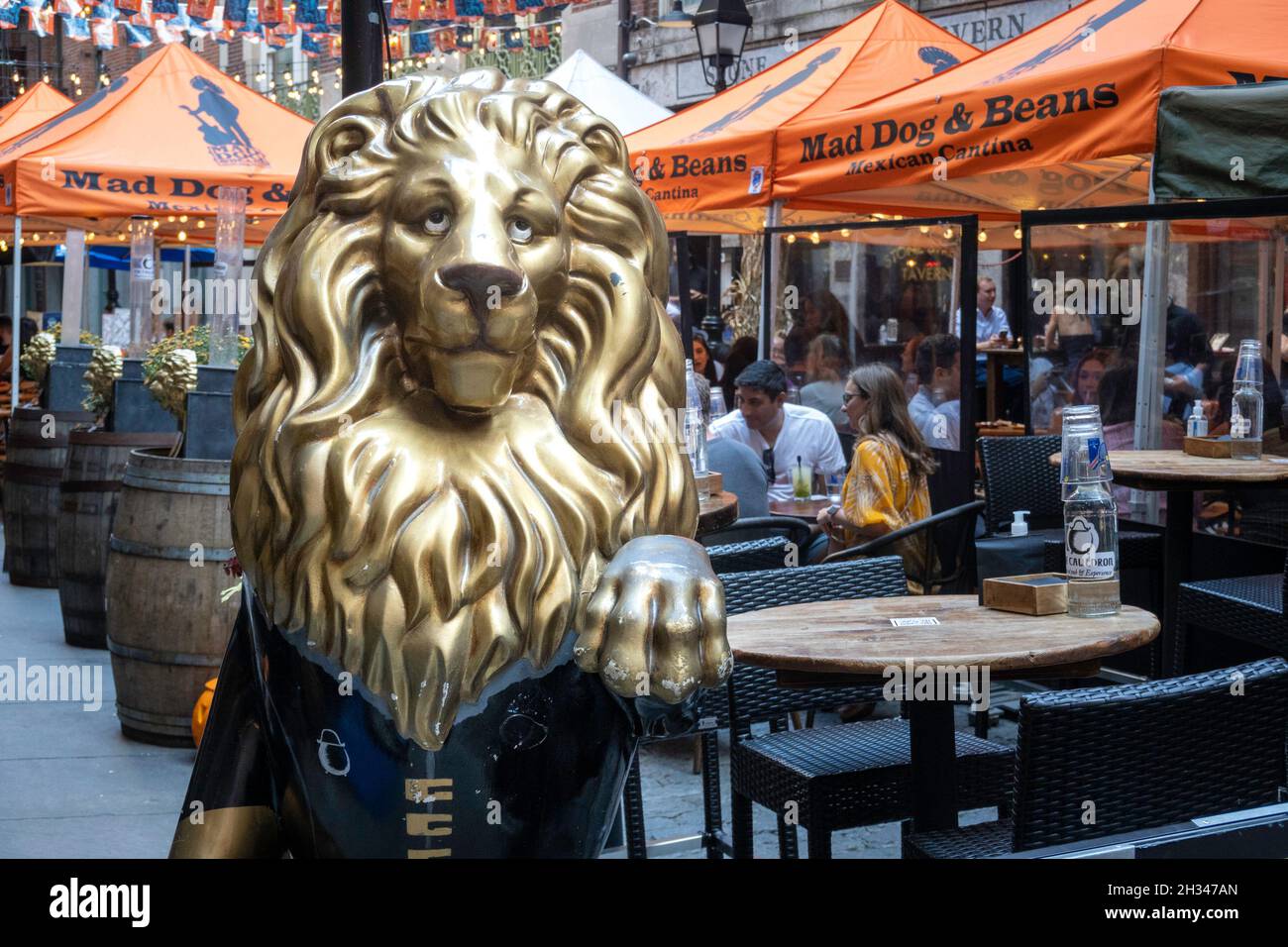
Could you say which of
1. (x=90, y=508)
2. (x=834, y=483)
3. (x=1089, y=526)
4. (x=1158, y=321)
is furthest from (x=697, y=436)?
(x=90, y=508)

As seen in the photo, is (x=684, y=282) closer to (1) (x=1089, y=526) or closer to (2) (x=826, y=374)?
(2) (x=826, y=374)

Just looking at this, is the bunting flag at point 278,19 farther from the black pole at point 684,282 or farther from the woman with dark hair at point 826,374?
the woman with dark hair at point 826,374

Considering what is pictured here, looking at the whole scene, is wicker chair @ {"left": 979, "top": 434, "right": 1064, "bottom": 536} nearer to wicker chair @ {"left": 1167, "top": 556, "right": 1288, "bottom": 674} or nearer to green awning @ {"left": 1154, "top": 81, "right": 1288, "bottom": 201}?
wicker chair @ {"left": 1167, "top": 556, "right": 1288, "bottom": 674}

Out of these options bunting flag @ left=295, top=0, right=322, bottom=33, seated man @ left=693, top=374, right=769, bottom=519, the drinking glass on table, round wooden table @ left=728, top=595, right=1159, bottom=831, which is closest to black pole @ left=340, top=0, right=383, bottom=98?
round wooden table @ left=728, top=595, right=1159, bottom=831

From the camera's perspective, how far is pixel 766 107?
27.9ft

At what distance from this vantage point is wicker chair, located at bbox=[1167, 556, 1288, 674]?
15.2 feet

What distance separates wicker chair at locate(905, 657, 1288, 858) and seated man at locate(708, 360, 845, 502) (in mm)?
4535

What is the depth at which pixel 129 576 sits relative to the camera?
5.44 meters

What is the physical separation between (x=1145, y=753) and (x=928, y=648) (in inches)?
23.6

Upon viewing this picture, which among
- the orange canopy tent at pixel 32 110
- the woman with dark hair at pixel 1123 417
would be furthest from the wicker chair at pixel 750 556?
the orange canopy tent at pixel 32 110

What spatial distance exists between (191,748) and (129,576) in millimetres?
717

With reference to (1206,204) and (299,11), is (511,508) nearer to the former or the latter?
(1206,204)

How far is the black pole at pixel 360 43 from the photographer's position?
3938 millimetres

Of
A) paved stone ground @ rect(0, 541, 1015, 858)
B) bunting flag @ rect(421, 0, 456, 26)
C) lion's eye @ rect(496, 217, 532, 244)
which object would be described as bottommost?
paved stone ground @ rect(0, 541, 1015, 858)
